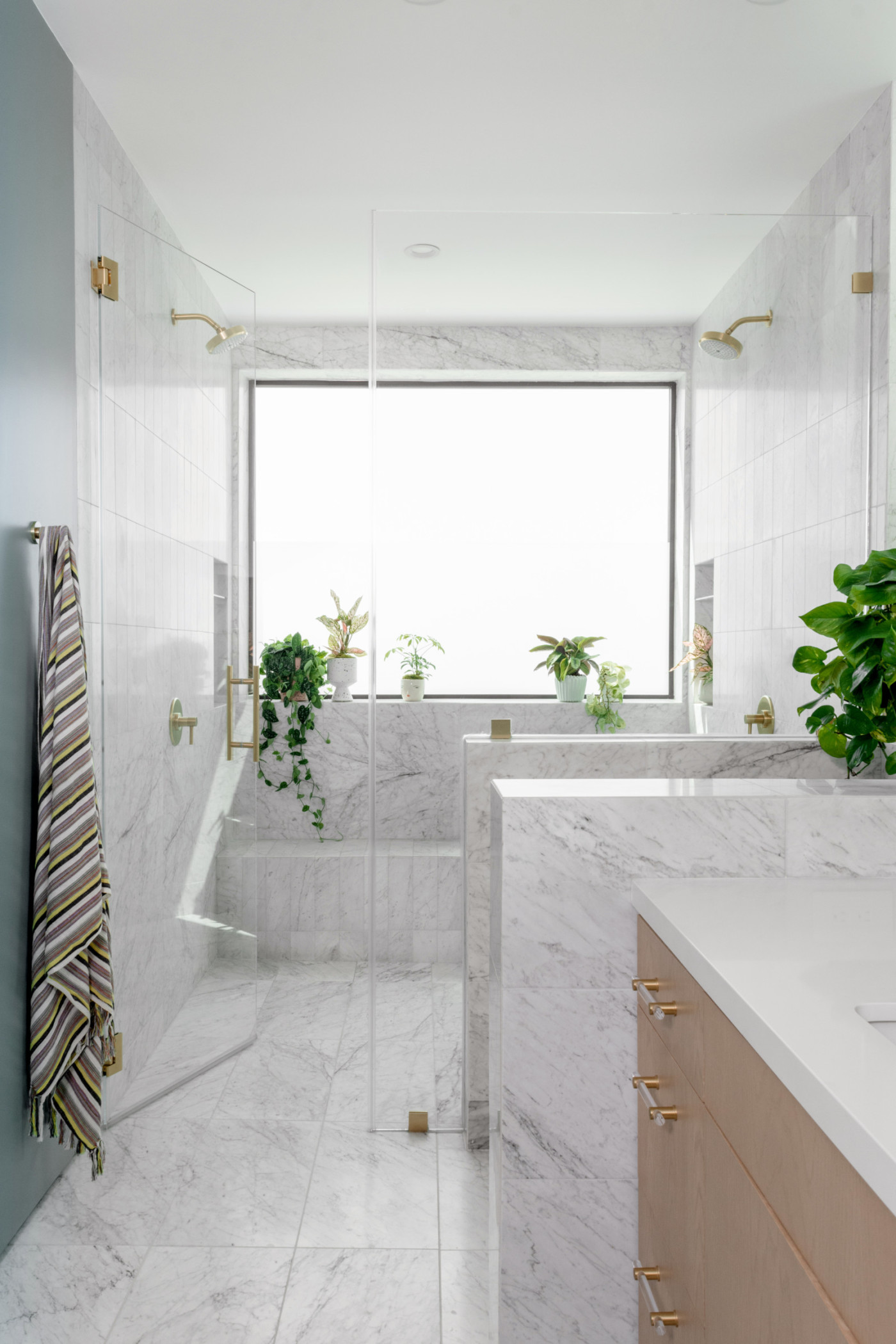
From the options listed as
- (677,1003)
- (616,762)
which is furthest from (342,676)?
(677,1003)

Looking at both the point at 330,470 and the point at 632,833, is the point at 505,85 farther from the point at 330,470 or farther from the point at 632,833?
the point at 632,833

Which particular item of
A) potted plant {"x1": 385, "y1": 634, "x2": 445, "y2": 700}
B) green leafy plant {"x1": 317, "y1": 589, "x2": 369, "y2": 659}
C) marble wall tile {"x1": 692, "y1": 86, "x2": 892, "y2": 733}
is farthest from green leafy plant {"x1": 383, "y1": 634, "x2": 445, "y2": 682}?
marble wall tile {"x1": 692, "y1": 86, "x2": 892, "y2": 733}

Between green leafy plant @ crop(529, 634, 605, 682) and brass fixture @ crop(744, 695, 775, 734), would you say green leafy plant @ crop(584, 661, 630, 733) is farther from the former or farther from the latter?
brass fixture @ crop(744, 695, 775, 734)

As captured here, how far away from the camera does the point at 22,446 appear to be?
2.00 m

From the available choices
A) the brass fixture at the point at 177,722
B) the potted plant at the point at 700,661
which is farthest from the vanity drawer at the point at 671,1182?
the brass fixture at the point at 177,722

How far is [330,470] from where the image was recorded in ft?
11.0

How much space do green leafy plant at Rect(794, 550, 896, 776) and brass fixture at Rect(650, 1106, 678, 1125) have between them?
0.88m

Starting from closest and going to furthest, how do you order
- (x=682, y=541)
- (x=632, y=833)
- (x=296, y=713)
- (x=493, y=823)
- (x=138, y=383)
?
(x=632, y=833), (x=493, y=823), (x=682, y=541), (x=138, y=383), (x=296, y=713)

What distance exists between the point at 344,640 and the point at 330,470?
905 millimetres

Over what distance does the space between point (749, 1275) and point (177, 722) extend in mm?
2054

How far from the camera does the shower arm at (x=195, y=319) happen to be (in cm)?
271

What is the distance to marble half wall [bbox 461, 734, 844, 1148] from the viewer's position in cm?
225

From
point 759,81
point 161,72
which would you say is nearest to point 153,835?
point 161,72

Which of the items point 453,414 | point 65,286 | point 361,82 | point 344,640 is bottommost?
point 344,640
